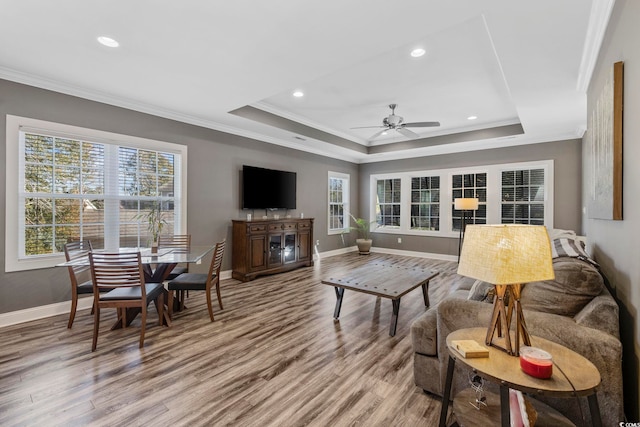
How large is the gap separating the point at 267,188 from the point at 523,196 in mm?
5359

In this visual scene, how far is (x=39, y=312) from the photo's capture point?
3.31 metres

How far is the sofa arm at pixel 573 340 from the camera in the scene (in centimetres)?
134

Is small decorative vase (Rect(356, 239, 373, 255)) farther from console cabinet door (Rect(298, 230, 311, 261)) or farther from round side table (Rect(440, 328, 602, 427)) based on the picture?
round side table (Rect(440, 328, 602, 427))

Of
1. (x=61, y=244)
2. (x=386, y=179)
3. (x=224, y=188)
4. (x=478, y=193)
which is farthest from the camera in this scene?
(x=386, y=179)

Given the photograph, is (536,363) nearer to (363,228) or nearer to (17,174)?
(17,174)

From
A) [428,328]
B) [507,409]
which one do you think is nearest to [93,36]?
[428,328]

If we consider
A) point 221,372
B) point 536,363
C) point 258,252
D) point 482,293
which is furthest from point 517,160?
point 221,372

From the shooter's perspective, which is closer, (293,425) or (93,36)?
(293,425)

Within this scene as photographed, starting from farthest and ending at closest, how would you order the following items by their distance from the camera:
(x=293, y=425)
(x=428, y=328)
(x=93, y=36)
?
(x=93, y=36), (x=428, y=328), (x=293, y=425)

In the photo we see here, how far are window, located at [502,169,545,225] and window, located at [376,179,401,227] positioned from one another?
2453mm

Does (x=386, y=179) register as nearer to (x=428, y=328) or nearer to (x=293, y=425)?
(x=428, y=328)

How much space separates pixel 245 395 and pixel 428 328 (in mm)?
1340

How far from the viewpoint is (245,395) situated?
2000mm

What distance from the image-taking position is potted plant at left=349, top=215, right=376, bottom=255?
7768 millimetres
